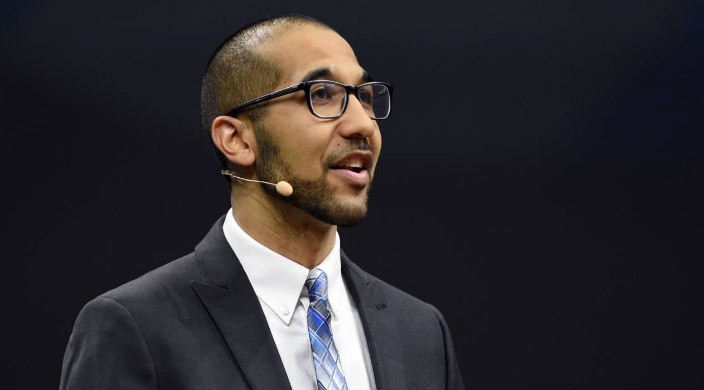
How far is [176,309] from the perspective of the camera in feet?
5.95

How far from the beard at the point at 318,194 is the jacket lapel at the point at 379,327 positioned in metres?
0.21

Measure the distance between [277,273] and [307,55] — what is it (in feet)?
1.45

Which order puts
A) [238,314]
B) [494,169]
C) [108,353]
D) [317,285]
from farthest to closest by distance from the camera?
1. [494,169]
2. [317,285]
3. [238,314]
4. [108,353]

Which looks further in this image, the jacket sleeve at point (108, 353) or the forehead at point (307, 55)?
the forehead at point (307, 55)

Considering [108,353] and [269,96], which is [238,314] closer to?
[108,353]

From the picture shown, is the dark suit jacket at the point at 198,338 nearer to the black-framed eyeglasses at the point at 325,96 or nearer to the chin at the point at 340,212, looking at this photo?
the chin at the point at 340,212

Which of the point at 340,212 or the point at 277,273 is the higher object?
the point at 340,212

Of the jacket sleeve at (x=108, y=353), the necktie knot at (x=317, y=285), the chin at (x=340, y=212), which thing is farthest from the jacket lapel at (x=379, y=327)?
the jacket sleeve at (x=108, y=353)

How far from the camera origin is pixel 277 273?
192 centimetres

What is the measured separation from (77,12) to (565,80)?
1457 mm

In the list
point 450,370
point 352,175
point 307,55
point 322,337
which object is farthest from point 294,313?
point 307,55

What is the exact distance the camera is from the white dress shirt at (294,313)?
184 cm

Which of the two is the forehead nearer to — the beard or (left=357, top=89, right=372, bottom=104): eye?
(left=357, top=89, right=372, bottom=104): eye

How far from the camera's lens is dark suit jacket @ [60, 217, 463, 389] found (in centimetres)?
171
